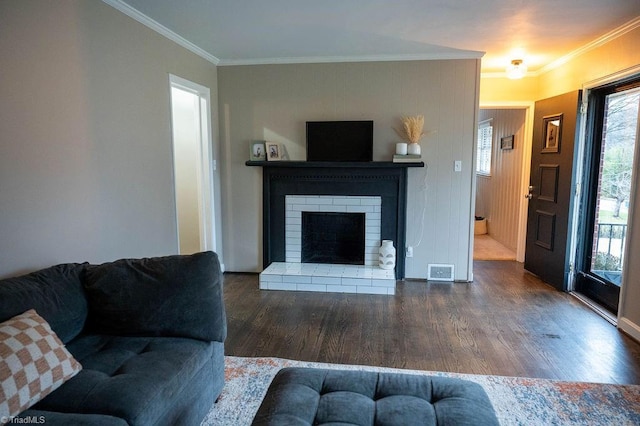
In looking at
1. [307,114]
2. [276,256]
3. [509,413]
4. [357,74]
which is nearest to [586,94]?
[357,74]

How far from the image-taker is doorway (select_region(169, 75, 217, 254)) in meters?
4.36

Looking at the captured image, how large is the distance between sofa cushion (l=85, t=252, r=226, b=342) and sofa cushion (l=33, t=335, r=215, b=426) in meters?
0.05

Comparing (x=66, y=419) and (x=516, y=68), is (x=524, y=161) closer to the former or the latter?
(x=516, y=68)

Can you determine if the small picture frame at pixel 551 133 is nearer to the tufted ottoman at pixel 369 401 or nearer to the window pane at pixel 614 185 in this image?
the window pane at pixel 614 185

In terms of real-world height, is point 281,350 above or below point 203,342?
below

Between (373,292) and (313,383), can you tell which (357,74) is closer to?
(373,292)

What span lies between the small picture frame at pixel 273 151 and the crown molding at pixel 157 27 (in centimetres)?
110

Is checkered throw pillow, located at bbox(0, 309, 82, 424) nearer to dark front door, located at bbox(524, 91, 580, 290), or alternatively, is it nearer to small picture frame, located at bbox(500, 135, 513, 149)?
dark front door, located at bbox(524, 91, 580, 290)

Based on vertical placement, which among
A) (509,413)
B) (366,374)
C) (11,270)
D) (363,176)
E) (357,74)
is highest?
(357,74)

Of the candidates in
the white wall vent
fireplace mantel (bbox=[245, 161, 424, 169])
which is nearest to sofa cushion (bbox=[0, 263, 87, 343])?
fireplace mantel (bbox=[245, 161, 424, 169])

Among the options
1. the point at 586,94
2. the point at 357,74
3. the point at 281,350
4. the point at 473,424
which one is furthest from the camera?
the point at 357,74

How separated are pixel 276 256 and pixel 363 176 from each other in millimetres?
1368

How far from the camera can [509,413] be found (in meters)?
2.18

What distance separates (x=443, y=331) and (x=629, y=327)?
144 cm
